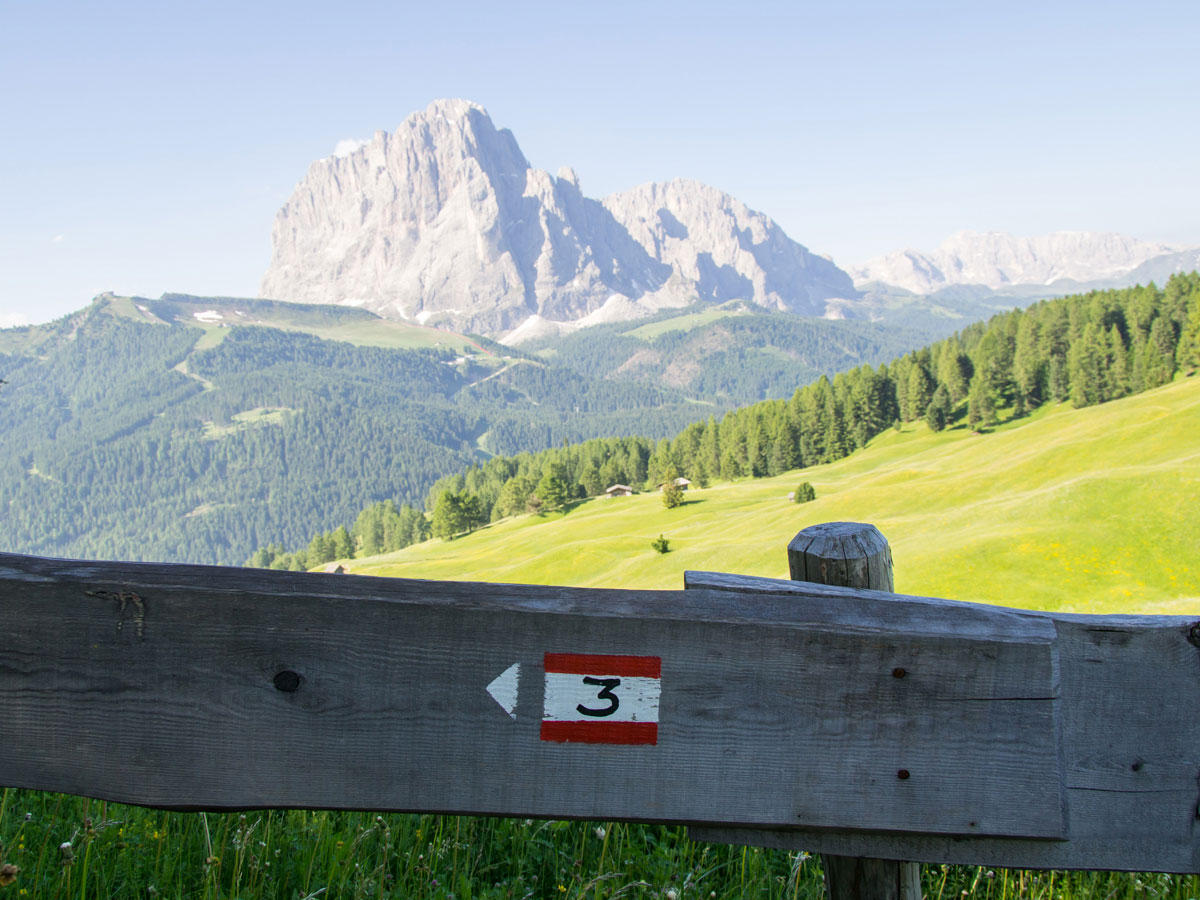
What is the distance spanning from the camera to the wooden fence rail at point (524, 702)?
5.86 ft

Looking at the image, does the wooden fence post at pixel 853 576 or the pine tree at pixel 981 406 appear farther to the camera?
the pine tree at pixel 981 406

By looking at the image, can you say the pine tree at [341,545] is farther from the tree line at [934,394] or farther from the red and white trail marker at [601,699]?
the red and white trail marker at [601,699]

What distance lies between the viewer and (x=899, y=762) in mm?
1861

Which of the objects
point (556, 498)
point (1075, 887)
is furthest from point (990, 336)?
point (1075, 887)

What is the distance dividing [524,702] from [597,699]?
0.56ft

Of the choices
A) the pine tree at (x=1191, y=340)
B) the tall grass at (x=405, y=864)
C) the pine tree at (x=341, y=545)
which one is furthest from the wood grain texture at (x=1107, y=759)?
the pine tree at (x=341, y=545)

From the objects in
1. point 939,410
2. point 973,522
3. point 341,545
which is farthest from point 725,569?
point 341,545

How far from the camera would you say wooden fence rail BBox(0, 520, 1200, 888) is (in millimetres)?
1787

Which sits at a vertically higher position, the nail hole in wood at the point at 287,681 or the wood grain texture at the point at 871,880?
the nail hole in wood at the point at 287,681

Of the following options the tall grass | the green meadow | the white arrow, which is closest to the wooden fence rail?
the white arrow

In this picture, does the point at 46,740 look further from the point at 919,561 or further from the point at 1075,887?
the point at 919,561

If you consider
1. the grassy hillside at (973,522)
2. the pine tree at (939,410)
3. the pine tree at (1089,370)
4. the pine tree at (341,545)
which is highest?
the pine tree at (1089,370)

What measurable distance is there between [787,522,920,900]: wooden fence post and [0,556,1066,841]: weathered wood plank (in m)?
0.38

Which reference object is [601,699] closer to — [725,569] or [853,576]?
[853,576]
